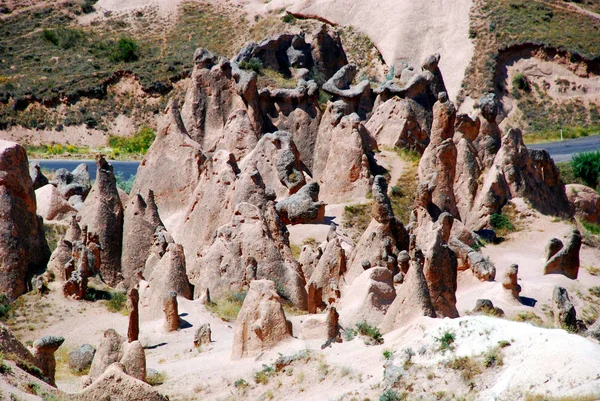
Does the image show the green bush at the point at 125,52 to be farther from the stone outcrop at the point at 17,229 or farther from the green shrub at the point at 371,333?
the green shrub at the point at 371,333

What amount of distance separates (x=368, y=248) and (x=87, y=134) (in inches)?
2009

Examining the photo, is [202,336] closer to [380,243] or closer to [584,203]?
[380,243]

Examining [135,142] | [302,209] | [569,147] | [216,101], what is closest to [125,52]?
[135,142]

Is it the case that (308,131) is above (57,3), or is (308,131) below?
below

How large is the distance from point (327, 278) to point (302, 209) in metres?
7.24

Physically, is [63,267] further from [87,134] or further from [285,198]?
[87,134]

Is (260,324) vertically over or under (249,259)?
under

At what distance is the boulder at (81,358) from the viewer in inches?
999

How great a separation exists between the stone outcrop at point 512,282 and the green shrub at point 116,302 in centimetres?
1046

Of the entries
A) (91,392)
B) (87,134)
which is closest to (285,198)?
(91,392)

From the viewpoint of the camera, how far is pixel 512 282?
29609 millimetres

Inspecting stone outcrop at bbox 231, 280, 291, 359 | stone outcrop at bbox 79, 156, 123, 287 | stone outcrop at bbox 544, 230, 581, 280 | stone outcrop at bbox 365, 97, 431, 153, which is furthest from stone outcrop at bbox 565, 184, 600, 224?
stone outcrop at bbox 231, 280, 291, 359

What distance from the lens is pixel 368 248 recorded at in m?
30.2

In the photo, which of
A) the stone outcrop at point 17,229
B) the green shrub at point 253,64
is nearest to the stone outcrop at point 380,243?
the stone outcrop at point 17,229
